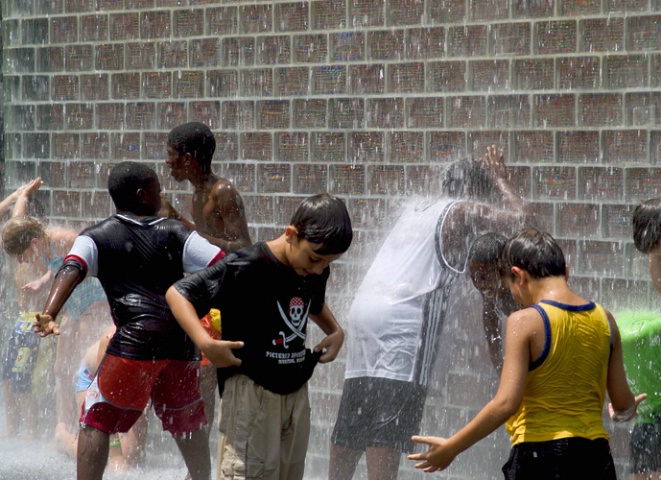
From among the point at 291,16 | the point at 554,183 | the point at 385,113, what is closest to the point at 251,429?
the point at 554,183

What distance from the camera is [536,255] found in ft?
12.3

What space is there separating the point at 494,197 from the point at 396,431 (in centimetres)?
143

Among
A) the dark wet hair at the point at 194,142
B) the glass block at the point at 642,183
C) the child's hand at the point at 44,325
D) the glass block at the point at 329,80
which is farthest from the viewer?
the glass block at the point at 329,80

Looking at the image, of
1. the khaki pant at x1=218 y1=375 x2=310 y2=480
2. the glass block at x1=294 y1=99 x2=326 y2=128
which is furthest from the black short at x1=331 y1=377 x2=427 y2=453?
the glass block at x1=294 y1=99 x2=326 y2=128

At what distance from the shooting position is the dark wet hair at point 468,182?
5816 mm

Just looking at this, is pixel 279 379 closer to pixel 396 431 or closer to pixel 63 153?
pixel 396 431

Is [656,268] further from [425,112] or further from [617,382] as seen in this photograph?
[425,112]

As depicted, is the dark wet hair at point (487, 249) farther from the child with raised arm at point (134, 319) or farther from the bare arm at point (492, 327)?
the child with raised arm at point (134, 319)

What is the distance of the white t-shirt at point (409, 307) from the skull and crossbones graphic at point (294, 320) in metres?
1.26

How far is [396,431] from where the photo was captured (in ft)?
17.6

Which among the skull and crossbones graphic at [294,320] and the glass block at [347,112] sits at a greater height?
the glass block at [347,112]

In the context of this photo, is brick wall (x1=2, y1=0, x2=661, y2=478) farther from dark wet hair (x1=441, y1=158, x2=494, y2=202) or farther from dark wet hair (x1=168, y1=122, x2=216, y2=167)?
dark wet hair (x1=168, y1=122, x2=216, y2=167)

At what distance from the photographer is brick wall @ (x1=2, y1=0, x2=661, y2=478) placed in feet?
19.1

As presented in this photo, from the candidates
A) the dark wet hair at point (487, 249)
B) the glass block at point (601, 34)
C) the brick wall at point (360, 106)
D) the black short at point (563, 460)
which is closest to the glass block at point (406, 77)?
the brick wall at point (360, 106)
